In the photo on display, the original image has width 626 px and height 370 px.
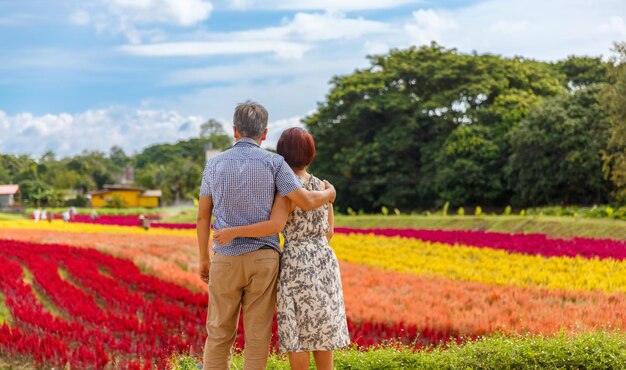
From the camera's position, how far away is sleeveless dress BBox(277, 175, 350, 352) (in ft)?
15.1

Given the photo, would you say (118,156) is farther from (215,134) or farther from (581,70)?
(581,70)

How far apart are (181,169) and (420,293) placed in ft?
139

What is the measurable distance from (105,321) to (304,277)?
4167 millimetres

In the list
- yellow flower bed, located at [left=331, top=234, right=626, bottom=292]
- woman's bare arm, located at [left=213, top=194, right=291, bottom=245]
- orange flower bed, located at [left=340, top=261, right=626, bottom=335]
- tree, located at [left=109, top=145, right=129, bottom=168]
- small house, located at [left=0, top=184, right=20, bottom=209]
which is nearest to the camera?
woman's bare arm, located at [left=213, top=194, right=291, bottom=245]

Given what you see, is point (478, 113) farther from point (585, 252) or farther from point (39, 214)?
point (585, 252)

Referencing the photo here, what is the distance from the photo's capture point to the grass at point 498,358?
Answer: 584cm

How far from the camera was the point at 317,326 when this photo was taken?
4.67 metres

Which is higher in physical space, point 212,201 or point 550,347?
point 212,201

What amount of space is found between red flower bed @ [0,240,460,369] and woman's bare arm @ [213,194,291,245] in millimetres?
2360

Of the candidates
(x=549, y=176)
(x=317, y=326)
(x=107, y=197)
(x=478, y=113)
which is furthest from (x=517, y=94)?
(x=317, y=326)

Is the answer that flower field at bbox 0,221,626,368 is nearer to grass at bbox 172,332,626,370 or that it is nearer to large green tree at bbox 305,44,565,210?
grass at bbox 172,332,626,370

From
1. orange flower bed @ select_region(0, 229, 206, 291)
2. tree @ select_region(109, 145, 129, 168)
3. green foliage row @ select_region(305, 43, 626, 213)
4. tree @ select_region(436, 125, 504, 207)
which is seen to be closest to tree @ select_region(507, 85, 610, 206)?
green foliage row @ select_region(305, 43, 626, 213)

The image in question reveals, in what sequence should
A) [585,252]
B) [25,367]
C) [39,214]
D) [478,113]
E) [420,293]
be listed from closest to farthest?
[25,367] → [420,293] → [585,252] → [39,214] → [478,113]

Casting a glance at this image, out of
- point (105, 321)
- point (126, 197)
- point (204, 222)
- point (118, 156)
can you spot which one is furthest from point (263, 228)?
point (118, 156)
